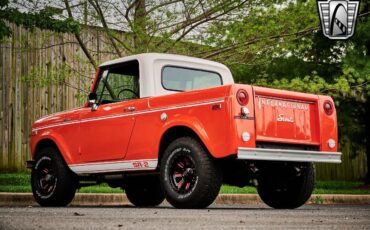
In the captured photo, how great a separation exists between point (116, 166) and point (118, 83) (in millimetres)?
1206

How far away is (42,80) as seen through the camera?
551 inches

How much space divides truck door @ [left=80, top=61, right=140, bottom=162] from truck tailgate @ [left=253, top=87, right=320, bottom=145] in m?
1.77

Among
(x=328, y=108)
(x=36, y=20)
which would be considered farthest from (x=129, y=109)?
(x=36, y=20)

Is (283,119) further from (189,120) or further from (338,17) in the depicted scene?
(338,17)

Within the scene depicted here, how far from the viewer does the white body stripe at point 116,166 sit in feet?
28.3

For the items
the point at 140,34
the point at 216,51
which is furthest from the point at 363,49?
the point at 140,34

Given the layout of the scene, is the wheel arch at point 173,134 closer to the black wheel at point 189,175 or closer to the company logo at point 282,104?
the black wheel at point 189,175

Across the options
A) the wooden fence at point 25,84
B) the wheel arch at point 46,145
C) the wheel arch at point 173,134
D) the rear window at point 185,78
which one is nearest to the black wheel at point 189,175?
the wheel arch at point 173,134

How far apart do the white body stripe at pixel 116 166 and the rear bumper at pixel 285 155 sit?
1.42m

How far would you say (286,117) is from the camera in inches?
324

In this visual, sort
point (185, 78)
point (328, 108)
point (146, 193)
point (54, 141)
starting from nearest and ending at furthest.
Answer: point (328, 108)
point (185, 78)
point (54, 141)
point (146, 193)

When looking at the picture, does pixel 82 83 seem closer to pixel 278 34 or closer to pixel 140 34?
pixel 140 34

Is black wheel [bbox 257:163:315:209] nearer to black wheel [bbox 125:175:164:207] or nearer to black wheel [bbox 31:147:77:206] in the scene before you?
black wheel [bbox 125:175:164:207]

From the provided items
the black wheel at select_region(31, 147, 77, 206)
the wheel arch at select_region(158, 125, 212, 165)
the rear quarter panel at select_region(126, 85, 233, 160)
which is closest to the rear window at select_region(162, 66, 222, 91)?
the rear quarter panel at select_region(126, 85, 233, 160)
